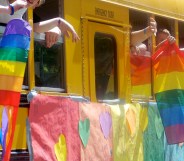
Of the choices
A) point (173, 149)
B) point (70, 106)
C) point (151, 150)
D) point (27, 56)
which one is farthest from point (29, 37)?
point (173, 149)

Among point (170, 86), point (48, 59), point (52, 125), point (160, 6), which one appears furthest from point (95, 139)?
point (160, 6)

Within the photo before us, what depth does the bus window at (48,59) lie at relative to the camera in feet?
14.1

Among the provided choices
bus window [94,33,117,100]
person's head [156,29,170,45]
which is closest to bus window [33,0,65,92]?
bus window [94,33,117,100]

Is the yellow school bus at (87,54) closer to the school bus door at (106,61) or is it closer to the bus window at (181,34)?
the school bus door at (106,61)

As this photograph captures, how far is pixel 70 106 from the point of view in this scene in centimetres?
443

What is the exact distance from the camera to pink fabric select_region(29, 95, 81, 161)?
4066mm

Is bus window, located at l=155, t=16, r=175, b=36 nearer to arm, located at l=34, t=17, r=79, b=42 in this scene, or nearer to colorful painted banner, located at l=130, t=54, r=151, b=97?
colorful painted banner, located at l=130, t=54, r=151, b=97

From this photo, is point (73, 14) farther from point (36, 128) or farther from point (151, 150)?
point (151, 150)

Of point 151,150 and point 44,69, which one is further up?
point 44,69

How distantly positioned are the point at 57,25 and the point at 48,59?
0.29 metres

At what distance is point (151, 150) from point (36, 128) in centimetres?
165

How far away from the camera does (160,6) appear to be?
5.70 metres

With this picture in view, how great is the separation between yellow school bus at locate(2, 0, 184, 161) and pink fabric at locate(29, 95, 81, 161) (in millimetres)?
74

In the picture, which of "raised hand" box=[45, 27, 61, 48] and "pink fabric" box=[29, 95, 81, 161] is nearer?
"pink fabric" box=[29, 95, 81, 161]
